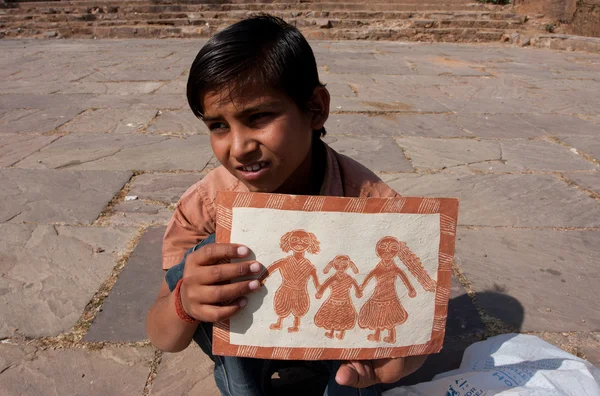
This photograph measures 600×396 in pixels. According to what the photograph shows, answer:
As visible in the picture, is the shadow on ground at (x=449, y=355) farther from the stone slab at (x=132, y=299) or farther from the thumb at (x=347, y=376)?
the stone slab at (x=132, y=299)

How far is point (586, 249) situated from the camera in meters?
2.32

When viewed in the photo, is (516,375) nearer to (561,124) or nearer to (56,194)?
(56,194)

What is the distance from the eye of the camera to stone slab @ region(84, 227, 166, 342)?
5.71 feet

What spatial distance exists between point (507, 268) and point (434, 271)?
116 cm

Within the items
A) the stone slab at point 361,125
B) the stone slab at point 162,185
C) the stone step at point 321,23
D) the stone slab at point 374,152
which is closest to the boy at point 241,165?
the stone slab at point 162,185

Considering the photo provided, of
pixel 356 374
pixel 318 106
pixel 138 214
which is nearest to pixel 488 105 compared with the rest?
pixel 138 214

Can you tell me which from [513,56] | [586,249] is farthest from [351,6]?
[586,249]

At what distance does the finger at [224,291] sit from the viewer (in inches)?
42.7

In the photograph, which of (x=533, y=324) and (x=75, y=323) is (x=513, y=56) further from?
(x=75, y=323)

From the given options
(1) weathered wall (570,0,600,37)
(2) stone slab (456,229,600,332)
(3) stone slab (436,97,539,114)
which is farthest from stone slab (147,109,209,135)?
(1) weathered wall (570,0,600,37)

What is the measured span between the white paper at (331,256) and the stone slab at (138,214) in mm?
1516

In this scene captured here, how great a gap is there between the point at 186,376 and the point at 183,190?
1.56 m

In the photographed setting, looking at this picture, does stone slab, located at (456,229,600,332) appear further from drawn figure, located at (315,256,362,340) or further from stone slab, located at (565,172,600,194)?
drawn figure, located at (315,256,362,340)

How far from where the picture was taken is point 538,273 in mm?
2139
